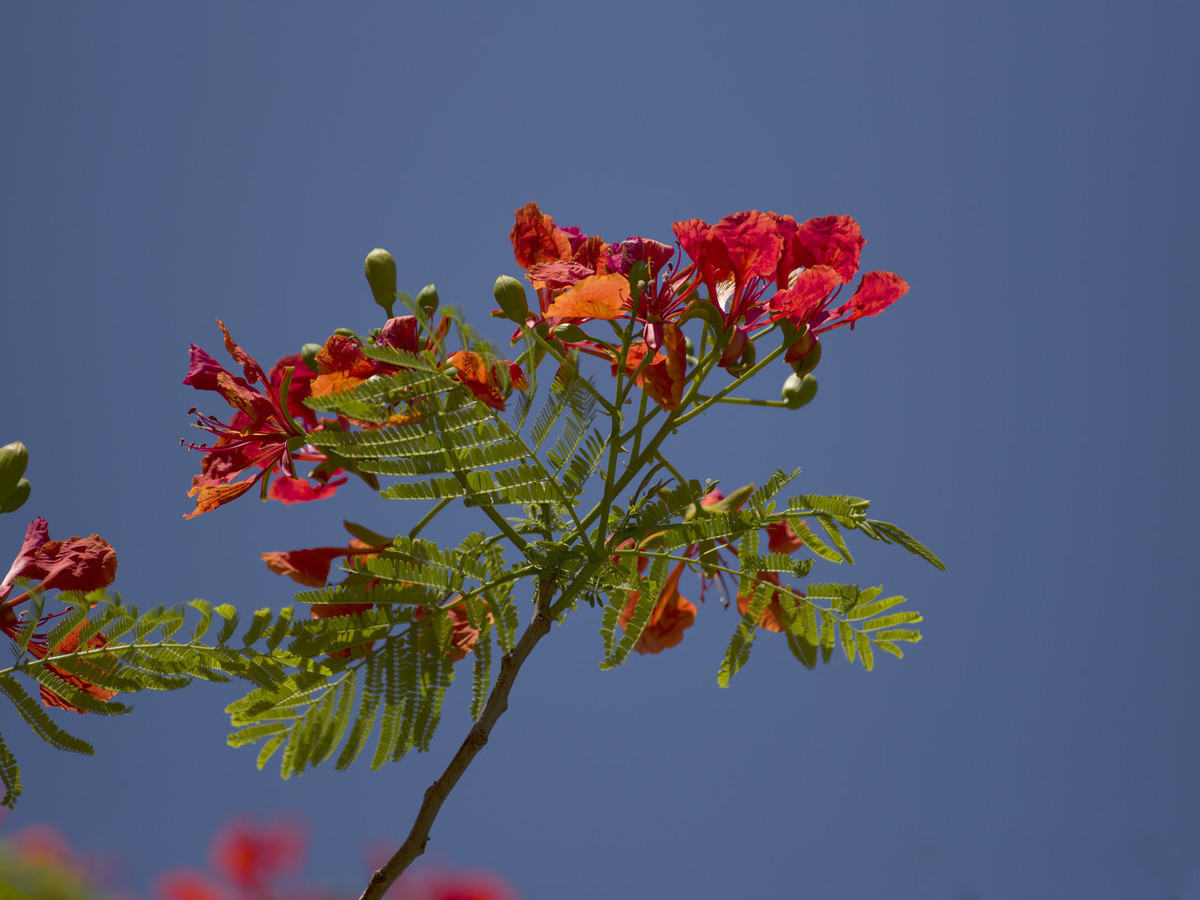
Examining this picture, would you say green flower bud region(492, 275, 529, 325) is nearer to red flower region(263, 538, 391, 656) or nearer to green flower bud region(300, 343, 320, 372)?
green flower bud region(300, 343, 320, 372)

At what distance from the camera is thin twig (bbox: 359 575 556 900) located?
42.1 inches

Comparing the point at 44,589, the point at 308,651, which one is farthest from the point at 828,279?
the point at 44,589

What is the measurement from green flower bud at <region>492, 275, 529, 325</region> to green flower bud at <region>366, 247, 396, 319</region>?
0.15m

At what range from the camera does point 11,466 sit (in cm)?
123

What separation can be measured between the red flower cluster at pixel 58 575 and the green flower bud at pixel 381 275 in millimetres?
536

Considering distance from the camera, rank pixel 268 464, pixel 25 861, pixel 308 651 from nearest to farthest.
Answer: pixel 308 651 < pixel 268 464 < pixel 25 861

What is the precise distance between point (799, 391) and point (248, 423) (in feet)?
2.74

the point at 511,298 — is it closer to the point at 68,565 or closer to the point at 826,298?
the point at 826,298

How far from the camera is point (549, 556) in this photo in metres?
1.19

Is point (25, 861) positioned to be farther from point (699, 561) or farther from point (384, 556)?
point (699, 561)

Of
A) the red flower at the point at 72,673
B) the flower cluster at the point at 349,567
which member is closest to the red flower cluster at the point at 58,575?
the red flower at the point at 72,673

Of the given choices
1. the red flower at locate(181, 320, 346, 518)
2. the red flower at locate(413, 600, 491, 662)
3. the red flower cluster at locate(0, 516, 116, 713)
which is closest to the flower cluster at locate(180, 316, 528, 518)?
the red flower at locate(181, 320, 346, 518)

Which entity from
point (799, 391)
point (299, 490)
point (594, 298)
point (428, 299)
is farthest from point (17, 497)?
point (799, 391)

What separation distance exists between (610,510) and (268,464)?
1.80ft
